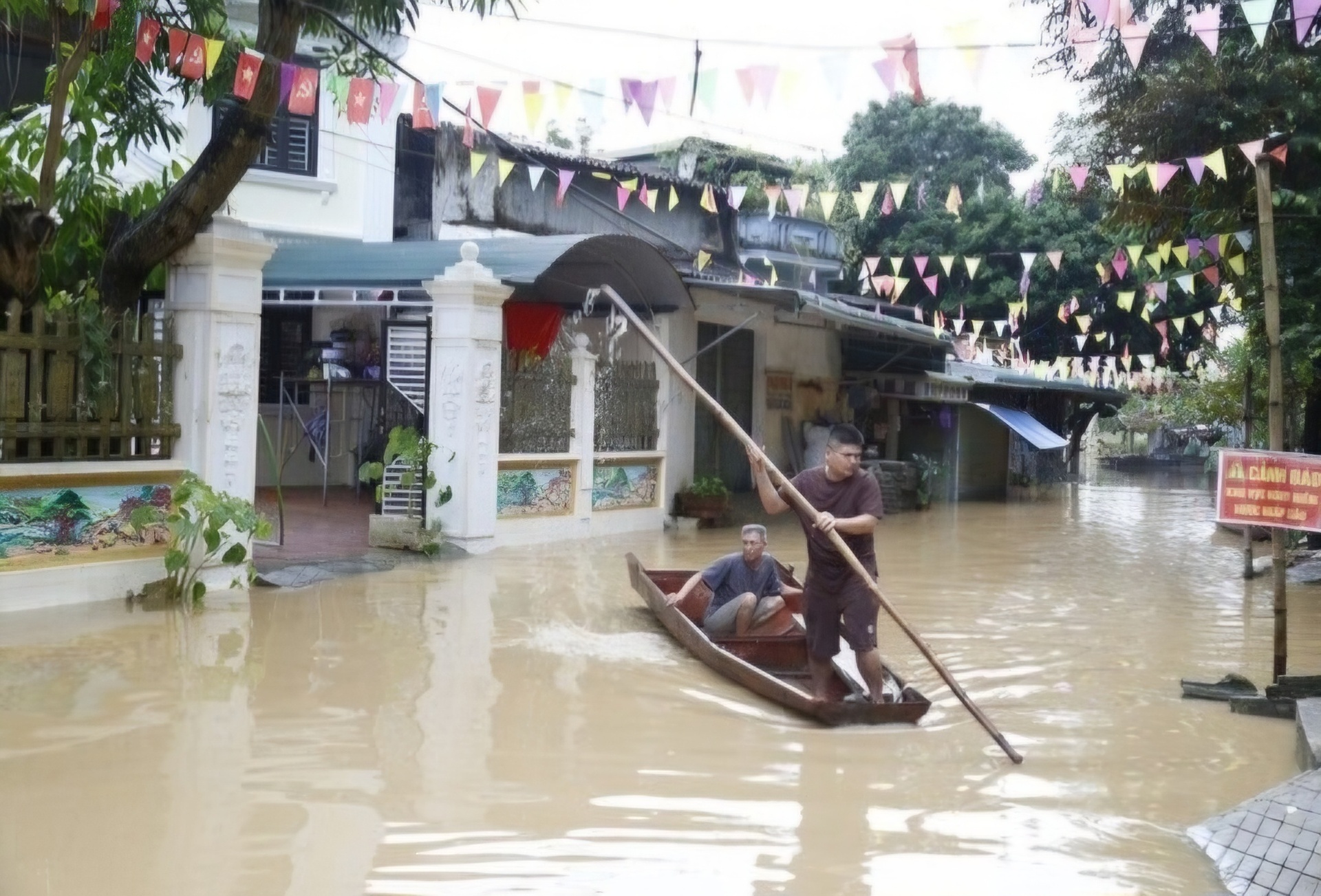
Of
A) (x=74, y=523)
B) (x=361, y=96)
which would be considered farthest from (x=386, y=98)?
(x=74, y=523)

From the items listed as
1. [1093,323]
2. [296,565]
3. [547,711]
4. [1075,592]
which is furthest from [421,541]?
[1093,323]

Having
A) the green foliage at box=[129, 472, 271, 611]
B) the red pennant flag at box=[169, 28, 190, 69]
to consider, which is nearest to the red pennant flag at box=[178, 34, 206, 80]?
the red pennant flag at box=[169, 28, 190, 69]

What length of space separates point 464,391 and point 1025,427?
17.5m

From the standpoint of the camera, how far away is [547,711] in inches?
285

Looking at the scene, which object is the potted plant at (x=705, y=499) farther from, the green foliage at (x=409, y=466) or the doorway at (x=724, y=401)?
the green foliage at (x=409, y=466)

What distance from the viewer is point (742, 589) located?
9.15m

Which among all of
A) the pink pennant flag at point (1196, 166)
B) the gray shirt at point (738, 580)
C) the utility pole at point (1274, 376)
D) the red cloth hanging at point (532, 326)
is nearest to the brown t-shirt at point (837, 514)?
the gray shirt at point (738, 580)

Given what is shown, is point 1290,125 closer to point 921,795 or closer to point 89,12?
point 921,795

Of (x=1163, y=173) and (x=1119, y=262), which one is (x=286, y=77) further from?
(x=1119, y=262)

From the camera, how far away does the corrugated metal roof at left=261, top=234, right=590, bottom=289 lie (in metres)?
13.2

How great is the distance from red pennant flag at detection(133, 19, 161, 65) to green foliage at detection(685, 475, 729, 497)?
31.6 ft

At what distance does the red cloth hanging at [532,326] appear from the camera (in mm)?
14141

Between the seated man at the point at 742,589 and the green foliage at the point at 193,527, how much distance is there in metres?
3.42

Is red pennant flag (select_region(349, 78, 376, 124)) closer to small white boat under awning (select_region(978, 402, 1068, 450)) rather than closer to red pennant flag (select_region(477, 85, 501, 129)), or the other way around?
red pennant flag (select_region(477, 85, 501, 129))
